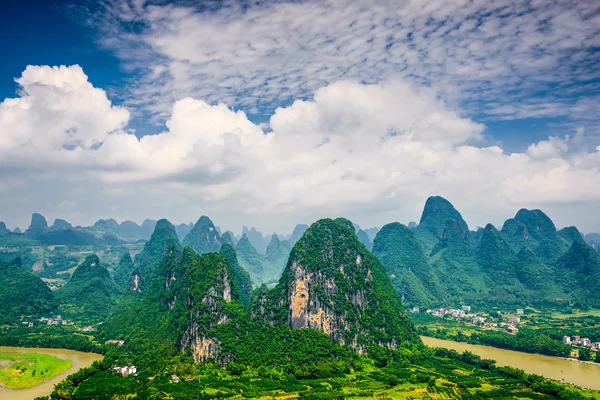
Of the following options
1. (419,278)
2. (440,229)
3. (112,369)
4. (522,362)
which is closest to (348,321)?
(522,362)

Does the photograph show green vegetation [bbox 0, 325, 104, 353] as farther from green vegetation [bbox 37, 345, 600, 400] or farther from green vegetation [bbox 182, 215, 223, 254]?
green vegetation [bbox 182, 215, 223, 254]

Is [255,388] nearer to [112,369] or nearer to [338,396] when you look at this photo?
[338,396]

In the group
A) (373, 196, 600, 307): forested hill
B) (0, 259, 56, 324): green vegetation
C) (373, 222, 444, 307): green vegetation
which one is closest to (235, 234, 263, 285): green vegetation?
(373, 222, 444, 307): green vegetation

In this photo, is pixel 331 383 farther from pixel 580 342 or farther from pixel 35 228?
pixel 35 228

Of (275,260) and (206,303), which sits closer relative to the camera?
(206,303)

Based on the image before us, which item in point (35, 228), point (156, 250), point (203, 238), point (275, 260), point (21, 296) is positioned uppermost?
point (35, 228)

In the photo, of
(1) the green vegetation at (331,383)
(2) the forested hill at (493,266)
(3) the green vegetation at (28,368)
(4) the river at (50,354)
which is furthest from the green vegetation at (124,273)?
(2) the forested hill at (493,266)

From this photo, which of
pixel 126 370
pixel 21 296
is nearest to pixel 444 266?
→ pixel 126 370
